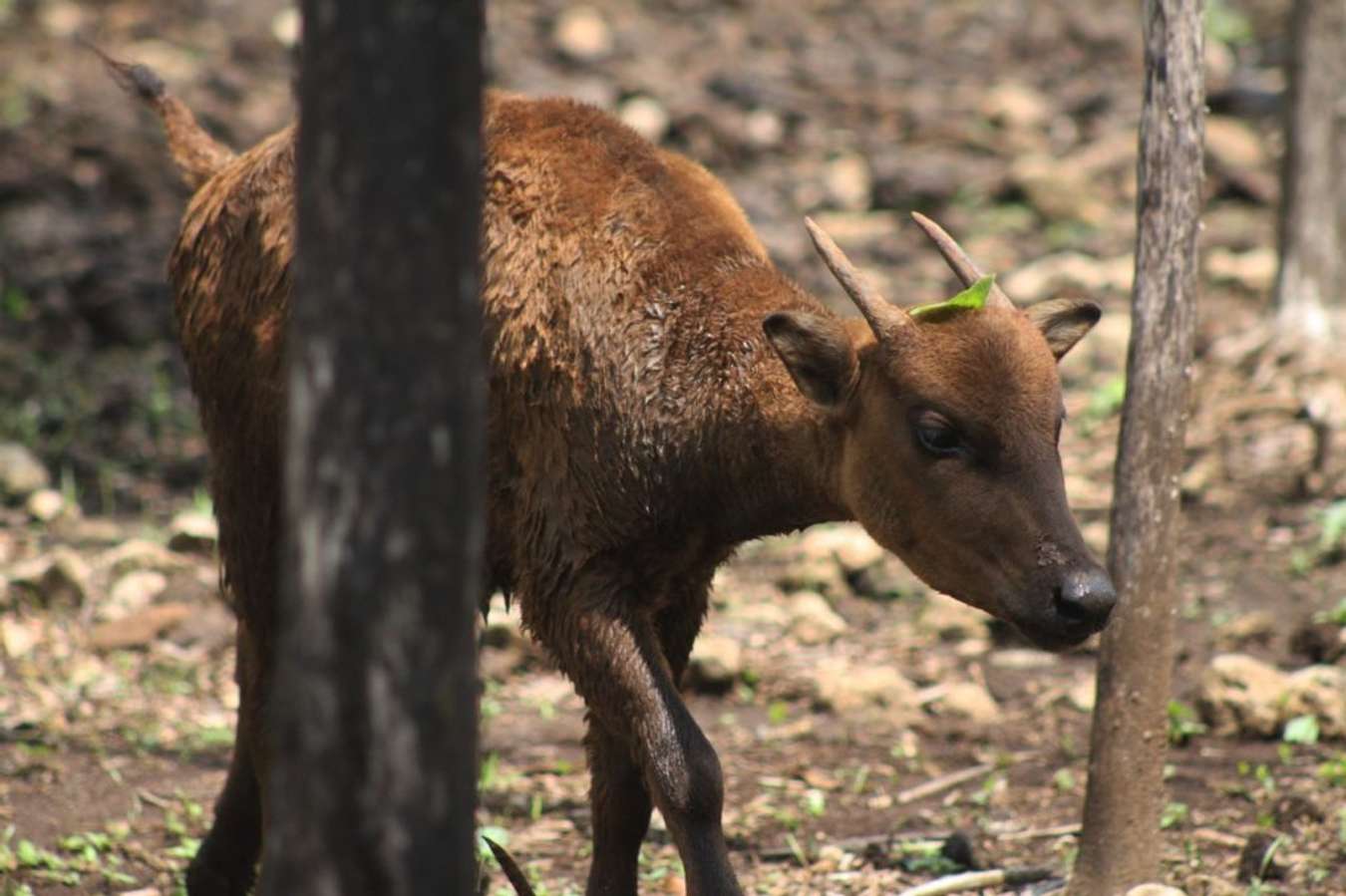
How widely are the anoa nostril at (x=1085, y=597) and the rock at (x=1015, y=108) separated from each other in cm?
1076

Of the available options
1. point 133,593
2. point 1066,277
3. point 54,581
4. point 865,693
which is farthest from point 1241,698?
point 1066,277

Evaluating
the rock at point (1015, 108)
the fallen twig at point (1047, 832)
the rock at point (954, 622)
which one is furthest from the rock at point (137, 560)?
the rock at point (1015, 108)

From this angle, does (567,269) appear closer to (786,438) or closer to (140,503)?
(786,438)

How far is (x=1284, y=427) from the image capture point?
34.2 feet

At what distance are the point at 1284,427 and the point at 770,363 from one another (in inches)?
221

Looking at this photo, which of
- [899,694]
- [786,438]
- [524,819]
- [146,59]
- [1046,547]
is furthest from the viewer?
[146,59]

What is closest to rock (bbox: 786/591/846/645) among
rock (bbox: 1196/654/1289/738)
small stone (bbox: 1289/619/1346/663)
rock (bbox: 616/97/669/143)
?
rock (bbox: 1196/654/1289/738)

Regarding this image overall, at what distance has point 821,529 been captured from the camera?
10.0m

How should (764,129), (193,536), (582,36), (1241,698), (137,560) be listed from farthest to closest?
(582,36), (764,129), (193,536), (137,560), (1241,698)

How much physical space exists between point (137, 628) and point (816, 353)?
14.2 ft

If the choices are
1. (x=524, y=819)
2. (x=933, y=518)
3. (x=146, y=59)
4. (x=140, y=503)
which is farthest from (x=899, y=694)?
(x=146, y=59)

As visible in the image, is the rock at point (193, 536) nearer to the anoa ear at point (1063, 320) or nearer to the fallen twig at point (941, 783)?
the fallen twig at point (941, 783)

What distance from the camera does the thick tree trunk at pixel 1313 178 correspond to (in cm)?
1092

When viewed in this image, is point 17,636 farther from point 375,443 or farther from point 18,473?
point 375,443
